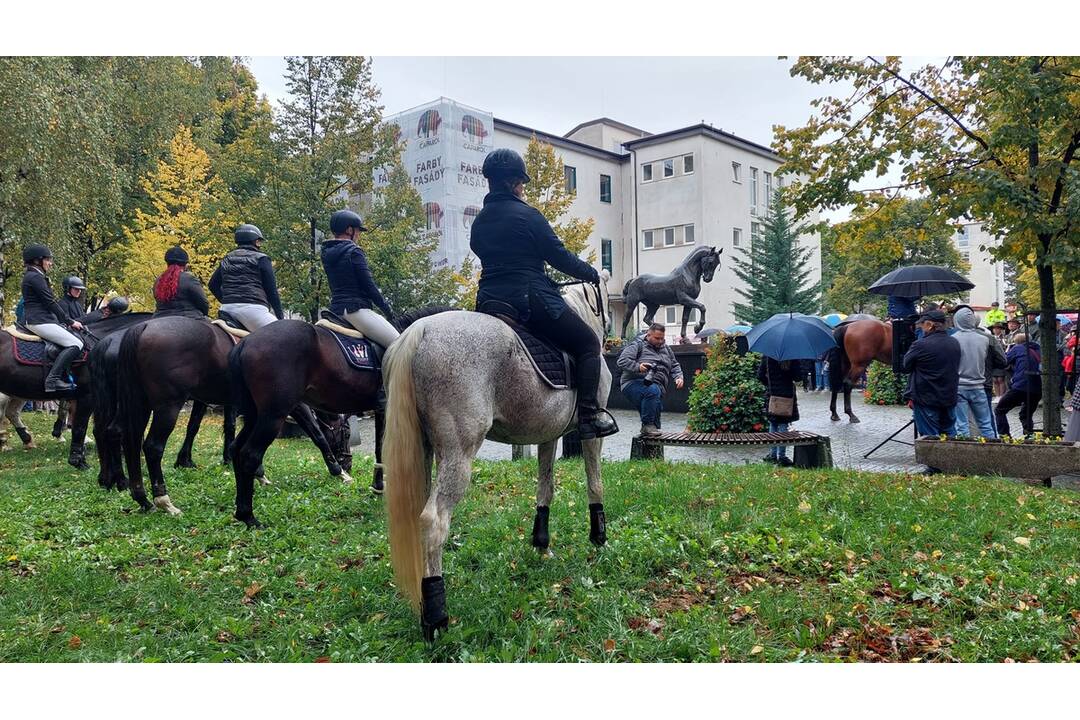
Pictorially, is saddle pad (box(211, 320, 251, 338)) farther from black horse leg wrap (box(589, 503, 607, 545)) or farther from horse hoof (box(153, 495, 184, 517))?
black horse leg wrap (box(589, 503, 607, 545))

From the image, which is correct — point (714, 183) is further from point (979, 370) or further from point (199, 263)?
point (979, 370)

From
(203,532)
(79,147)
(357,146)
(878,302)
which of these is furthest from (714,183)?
(203,532)

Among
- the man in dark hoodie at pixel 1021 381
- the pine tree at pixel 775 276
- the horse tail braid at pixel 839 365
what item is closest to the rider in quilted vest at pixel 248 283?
the man in dark hoodie at pixel 1021 381

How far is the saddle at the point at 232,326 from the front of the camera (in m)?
8.10

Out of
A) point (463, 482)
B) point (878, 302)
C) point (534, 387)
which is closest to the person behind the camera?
point (463, 482)

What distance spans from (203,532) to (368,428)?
11.0m

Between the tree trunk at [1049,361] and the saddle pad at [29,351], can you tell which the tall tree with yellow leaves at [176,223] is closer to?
the saddle pad at [29,351]

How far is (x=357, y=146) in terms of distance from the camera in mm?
17359

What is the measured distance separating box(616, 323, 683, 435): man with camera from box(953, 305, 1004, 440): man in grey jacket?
415 centimetres

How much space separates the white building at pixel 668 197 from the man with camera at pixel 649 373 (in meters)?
27.2

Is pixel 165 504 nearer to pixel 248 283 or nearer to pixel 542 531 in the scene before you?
pixel 248 283

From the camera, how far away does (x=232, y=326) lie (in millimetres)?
8266

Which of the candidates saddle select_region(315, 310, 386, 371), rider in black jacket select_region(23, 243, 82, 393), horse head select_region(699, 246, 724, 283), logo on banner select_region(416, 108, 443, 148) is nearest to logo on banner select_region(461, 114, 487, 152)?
logo on banner select_region(416, 108, 443, 148)

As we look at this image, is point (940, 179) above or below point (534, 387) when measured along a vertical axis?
above
